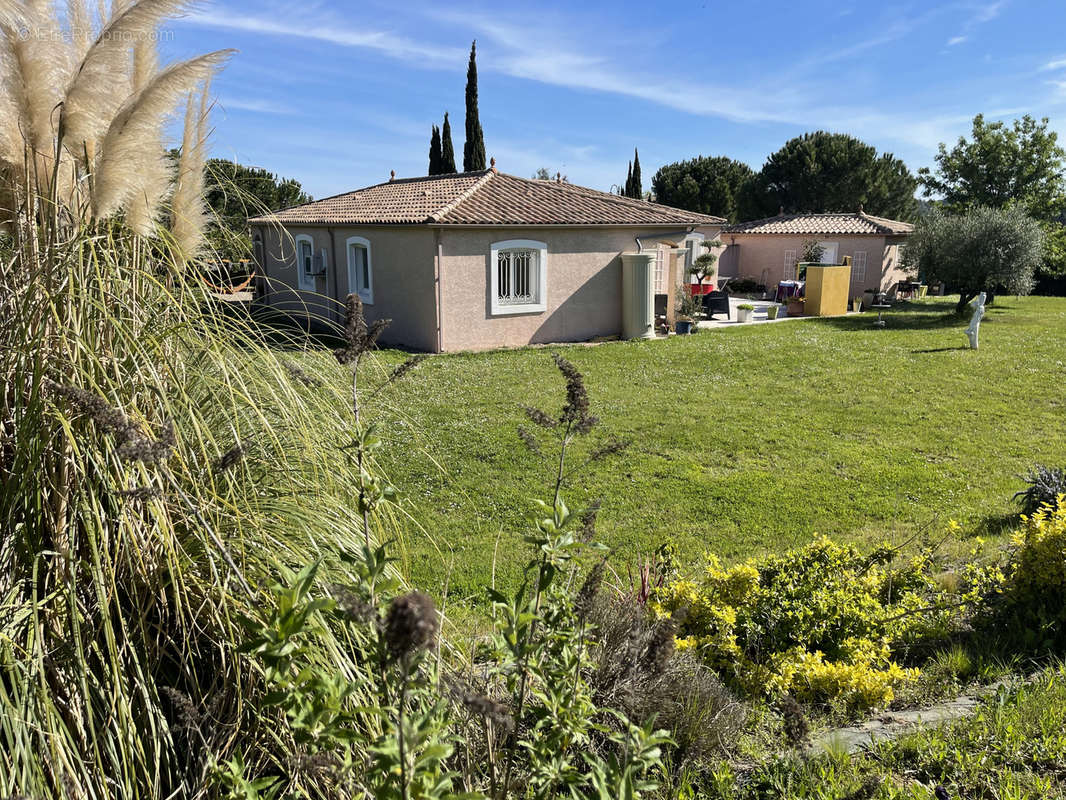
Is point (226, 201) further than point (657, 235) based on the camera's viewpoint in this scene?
No

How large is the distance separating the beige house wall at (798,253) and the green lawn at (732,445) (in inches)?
527

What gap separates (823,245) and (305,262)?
786 inches

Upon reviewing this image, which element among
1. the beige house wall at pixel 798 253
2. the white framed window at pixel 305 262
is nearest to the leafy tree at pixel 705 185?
the beige house wall at pixel 798 253

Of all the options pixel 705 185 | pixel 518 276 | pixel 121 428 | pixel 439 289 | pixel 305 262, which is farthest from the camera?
pixel 705 185

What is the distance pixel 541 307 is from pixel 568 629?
48.2 feet

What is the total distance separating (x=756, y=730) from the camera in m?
2.97

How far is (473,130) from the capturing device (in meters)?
30.6

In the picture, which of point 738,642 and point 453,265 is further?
point 453,265

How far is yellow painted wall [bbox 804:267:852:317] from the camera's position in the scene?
2261cm

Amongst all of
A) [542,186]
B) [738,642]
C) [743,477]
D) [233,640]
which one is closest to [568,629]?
[233,640]

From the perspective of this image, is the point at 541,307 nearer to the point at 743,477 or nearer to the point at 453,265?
the point at 453,265

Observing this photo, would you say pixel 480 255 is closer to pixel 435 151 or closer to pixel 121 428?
pixel 121 428

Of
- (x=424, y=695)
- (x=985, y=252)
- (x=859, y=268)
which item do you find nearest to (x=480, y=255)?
(x=424, y=695)

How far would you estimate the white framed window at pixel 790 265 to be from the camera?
2995 cm
